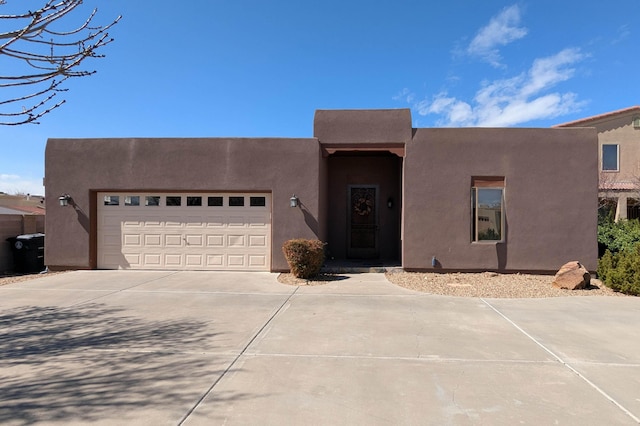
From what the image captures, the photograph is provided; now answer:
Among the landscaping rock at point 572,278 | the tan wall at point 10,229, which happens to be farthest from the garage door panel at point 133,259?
the landscaping rock at point 572,278

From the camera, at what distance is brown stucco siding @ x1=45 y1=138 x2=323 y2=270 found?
418 inches

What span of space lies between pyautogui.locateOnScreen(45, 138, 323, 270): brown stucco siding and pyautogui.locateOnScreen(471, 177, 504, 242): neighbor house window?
4376mm

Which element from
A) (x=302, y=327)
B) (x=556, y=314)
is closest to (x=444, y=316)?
(x=556, y=314)

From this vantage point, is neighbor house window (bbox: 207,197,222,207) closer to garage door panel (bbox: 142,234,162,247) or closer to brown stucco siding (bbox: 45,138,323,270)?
brown stucco siding (bbox: 45,138,323,270)

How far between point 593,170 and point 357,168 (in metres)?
6.70

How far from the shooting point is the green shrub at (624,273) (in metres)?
8.16

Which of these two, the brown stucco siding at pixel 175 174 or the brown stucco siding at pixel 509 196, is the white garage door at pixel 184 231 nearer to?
the brown stucco siding at pixel 175 174

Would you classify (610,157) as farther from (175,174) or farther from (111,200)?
(111,200)

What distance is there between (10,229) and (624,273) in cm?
1698

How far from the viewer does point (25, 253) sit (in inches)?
453

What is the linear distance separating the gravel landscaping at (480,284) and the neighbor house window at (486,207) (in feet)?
3.74

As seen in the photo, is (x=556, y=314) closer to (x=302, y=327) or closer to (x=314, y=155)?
(x=302, y=327)

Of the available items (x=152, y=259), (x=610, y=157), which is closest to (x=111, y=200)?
(x=152, y=259)

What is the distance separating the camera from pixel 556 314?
6.57 meters
